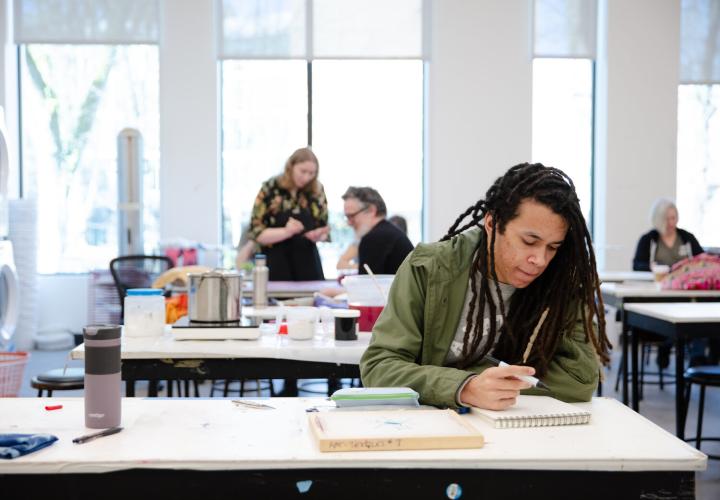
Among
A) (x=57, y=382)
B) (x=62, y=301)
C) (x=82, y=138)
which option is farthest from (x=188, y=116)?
(x=57, y=382)

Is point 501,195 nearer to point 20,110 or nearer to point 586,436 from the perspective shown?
point 586,436

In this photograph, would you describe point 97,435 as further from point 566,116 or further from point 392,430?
point 566,116

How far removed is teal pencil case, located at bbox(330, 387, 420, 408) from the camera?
1.62 metres

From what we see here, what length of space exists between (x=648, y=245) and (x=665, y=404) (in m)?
1.82

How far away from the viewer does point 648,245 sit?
6.40m

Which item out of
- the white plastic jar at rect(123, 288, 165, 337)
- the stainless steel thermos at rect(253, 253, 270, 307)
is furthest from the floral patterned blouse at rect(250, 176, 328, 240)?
the white plastic jar at rect(123, 288, 165, 337)

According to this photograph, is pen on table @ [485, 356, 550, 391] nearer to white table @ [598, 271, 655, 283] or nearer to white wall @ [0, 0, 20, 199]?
white table @ [598, 271, 655, 283]

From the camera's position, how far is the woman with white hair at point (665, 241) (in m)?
6.27

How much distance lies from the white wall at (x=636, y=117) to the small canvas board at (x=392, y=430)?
20.8ft

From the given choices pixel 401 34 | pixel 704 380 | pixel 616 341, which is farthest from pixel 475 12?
pixel 704 380

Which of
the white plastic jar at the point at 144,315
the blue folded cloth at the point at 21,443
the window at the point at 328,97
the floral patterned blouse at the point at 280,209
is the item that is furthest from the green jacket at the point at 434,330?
the window at the point at 328,97

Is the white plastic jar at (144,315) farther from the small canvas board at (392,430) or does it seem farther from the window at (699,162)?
the window at (699,162)

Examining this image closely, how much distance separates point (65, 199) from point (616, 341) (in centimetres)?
510

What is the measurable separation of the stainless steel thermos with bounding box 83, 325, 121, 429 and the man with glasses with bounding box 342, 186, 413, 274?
2178 millimetres
